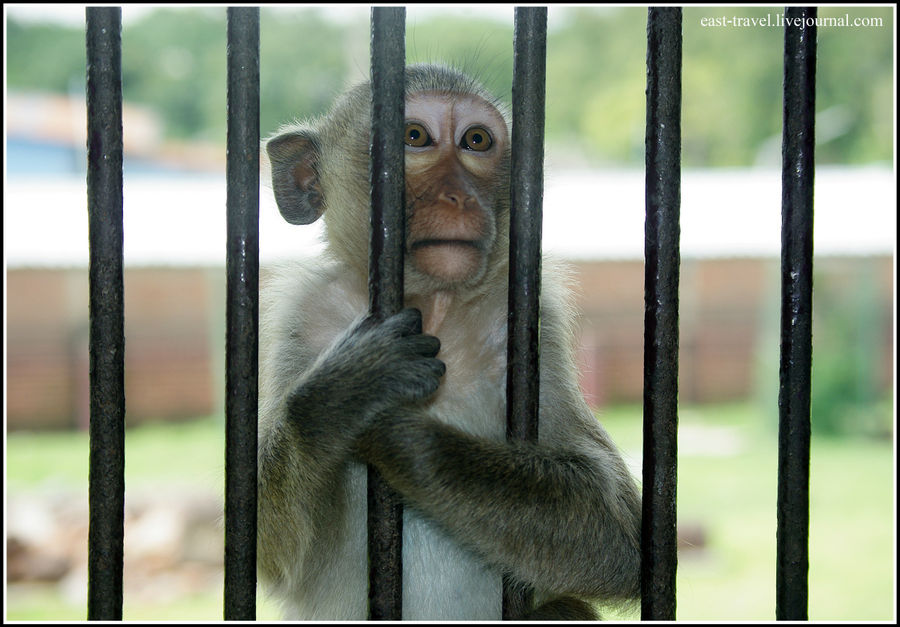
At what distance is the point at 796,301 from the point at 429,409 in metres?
1.29

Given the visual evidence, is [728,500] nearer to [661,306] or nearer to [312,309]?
[312,309]

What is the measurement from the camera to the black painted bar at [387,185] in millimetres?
1688

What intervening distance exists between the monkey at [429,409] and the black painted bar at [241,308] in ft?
1.15

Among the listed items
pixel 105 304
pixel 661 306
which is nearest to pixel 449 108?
pixel 661 306

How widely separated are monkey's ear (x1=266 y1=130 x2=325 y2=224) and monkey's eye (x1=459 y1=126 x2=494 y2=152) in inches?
22.9

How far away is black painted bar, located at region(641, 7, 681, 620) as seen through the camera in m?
1.69

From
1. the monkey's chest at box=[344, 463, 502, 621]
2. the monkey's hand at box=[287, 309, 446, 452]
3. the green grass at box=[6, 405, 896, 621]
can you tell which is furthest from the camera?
the green grass at box=[6, 405, 896, 621]

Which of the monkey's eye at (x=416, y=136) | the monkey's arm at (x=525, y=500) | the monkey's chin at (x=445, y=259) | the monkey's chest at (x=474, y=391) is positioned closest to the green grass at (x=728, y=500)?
the monkey's chest at (x=474, y=391)

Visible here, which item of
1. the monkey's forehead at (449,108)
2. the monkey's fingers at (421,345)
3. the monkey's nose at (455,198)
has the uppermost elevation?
the monkey's forehead at (449,108)

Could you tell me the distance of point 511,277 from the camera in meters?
1.73

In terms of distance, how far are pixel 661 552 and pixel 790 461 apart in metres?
0.30

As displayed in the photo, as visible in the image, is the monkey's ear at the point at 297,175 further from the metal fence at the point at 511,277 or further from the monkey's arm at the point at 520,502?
the metal fence at the point at 511,277

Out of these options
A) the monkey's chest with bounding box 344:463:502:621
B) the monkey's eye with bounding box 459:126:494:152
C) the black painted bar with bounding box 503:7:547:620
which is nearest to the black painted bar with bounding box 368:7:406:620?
the black painted bar with bounding box 503:7:547:620

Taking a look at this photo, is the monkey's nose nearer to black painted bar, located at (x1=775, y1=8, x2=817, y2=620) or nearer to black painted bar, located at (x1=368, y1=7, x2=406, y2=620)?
black painted bar, located at (x1=368, y1=7, x2=406, y2=620)
